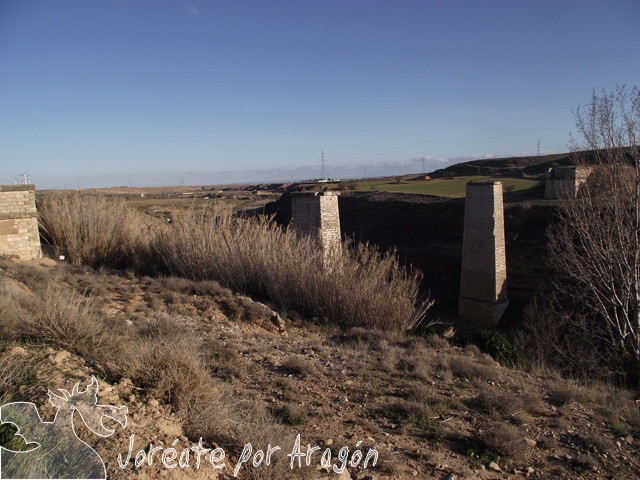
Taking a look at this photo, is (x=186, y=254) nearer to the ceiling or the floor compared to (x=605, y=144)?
nearer to the floor

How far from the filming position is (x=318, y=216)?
10586 millimetres

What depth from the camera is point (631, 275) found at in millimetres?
9945

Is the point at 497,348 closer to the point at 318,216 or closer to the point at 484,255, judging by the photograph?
the point at 318,216

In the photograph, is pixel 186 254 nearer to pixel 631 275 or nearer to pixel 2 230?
pixel 2 230

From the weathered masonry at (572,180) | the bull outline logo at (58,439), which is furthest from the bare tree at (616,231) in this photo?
the bull outline logo at (58,439)

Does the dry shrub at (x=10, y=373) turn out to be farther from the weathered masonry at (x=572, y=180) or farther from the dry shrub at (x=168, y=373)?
the weathered masonry at (x=572, y=180)

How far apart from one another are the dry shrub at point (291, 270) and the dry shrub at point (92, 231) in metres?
1.23

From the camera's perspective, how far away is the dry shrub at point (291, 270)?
848 centimetres

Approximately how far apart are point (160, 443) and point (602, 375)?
8931mm

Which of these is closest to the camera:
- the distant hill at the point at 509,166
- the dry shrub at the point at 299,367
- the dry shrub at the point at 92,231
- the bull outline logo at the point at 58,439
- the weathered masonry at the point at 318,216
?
the bull outline logo at the point at 58,439

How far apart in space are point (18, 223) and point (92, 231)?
5.53ft

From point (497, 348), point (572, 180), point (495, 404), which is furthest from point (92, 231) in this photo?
point (572, 180)

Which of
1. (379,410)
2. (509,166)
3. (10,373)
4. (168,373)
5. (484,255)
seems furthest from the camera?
(509,166)

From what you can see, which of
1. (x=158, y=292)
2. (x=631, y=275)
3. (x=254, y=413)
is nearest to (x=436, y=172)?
(x=631, y=275)
